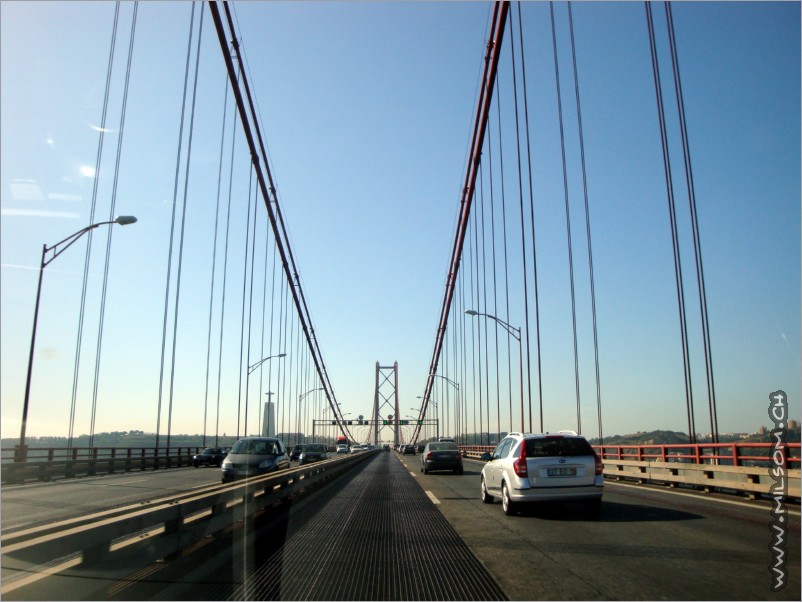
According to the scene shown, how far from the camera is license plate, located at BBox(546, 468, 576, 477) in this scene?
1141 centimetres

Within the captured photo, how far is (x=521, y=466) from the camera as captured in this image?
11.5 meters

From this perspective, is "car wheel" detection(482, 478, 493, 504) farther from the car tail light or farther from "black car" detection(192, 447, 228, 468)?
"black car" detection(192, 447, 228, 468)

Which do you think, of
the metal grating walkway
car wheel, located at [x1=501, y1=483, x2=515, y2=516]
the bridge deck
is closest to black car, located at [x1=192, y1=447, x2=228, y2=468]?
the metal grating walkway

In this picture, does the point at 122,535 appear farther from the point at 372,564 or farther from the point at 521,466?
the point at 521,466

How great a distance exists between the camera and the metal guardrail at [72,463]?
23516 millimetres

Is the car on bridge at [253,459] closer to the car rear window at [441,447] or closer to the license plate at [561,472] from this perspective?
the car rear window at [441,447]

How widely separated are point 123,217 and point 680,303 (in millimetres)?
18843

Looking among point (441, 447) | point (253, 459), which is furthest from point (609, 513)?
point (441, 447)

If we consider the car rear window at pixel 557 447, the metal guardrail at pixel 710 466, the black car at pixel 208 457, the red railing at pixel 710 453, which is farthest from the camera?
the black car at pixel 208 457

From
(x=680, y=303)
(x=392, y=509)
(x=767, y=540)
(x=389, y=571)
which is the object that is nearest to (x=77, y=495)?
(x=392, y=509)

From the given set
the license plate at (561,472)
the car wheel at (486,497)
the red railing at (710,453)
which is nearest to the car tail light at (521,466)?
the license plate at (561,472)

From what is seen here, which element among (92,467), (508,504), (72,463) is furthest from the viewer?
(92,467)

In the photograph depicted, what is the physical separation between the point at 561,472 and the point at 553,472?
15cm

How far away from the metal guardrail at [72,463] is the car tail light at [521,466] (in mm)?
14770
